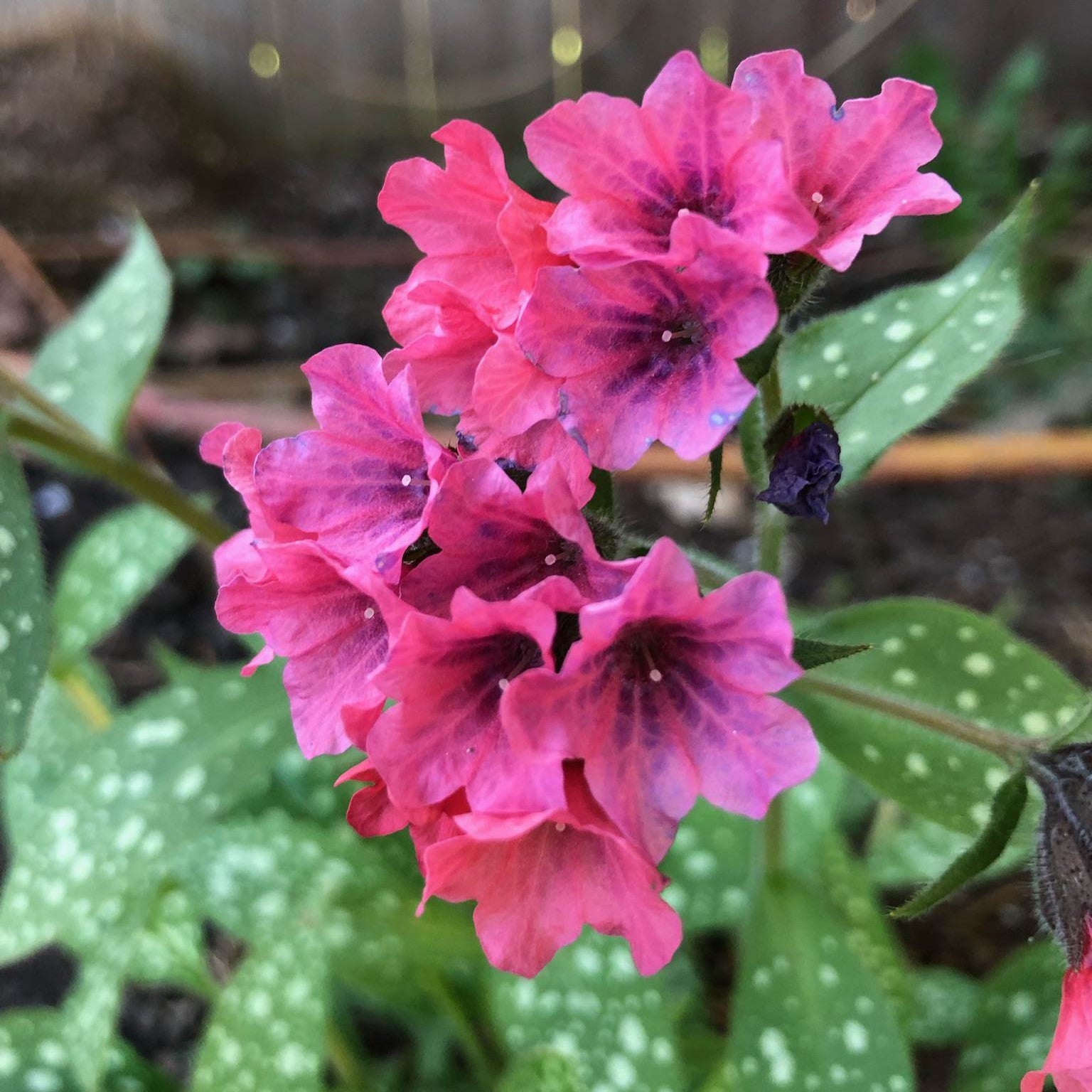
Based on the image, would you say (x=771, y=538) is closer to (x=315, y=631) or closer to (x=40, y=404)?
(x=315, y=631)

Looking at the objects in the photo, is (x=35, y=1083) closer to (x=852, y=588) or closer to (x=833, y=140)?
(x=833, y=140)

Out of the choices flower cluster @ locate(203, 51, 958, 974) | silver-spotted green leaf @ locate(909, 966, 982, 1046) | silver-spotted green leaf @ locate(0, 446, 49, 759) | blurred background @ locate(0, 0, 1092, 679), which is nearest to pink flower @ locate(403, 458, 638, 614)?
flower cluster @ locate(203, 51, 958, 974)

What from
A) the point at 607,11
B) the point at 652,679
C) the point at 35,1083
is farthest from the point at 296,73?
the point at 652,679

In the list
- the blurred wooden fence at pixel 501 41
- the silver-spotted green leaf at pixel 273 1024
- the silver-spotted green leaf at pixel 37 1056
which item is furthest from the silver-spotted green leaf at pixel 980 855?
the blurred wooden fence at pixel 501 41

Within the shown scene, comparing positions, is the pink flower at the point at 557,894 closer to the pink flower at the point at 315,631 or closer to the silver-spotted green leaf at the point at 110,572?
the pink flower at the point at 315,631

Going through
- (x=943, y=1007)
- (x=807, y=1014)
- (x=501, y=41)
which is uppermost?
(x=501, y=41)

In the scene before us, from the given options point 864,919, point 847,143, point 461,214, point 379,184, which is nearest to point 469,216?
point 461,214
